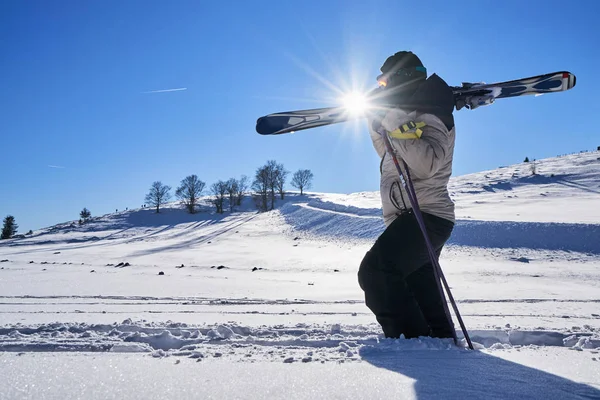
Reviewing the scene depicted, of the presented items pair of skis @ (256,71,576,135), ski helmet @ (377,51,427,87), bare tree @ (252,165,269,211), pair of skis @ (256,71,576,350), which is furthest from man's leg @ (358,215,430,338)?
bare tree @ (252,165,269,211)

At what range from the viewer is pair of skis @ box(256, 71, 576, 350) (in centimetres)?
232

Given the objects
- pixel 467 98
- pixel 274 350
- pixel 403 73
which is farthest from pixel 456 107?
pixel 274 350

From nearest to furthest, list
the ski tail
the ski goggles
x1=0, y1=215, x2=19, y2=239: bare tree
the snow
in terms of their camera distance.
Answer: the snow < the ski goggles < the ski tail < x1=0, y1=215, x2=19, y2=239: bare tree

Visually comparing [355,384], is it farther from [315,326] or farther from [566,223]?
[566,223]

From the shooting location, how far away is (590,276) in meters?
8.84

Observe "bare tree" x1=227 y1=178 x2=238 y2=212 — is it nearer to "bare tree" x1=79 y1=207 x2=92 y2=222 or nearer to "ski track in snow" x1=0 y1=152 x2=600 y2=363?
"bare tree" x1=79 y1=207 x2=92 y2=222

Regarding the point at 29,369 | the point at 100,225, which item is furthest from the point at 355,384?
the point at 100,225

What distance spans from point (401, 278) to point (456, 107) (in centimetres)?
146

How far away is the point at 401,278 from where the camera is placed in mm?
2342

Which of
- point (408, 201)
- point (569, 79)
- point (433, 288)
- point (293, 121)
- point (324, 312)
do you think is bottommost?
point (324, 312)

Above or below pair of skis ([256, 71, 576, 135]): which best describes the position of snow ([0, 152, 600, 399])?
below

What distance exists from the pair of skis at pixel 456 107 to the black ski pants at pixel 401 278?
0.46ft

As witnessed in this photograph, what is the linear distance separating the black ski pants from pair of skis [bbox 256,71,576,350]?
0.46 ft

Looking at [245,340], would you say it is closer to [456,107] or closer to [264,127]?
[264,127]
